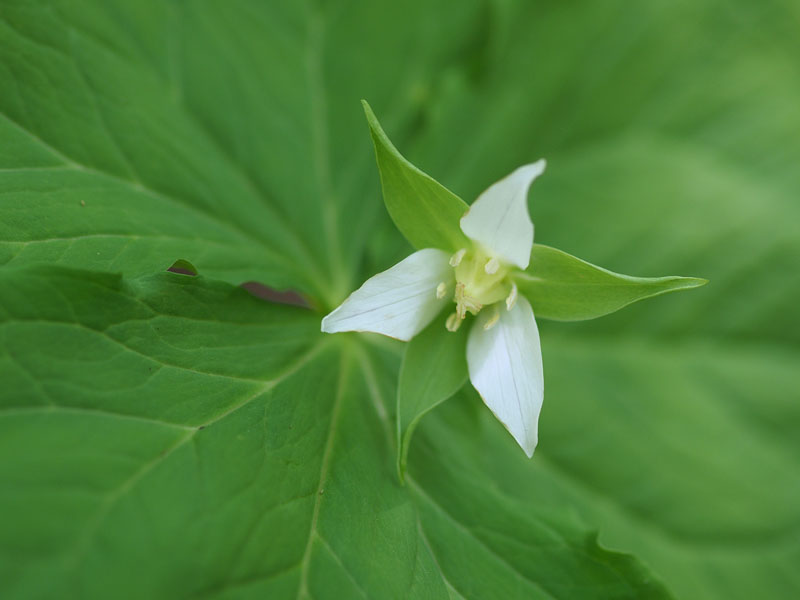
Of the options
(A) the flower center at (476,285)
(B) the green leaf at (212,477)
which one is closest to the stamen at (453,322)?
(A) the flower center at (476,285)

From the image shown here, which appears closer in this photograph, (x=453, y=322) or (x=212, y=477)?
(x=212, y=477)

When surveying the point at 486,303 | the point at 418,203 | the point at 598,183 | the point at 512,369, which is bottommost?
the point at 512,369

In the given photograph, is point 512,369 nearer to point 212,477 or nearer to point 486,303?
point 486,303

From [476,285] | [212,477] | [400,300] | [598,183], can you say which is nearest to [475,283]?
[476,285]

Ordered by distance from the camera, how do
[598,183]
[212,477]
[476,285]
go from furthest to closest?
[598,183], [476,285], [212,477]

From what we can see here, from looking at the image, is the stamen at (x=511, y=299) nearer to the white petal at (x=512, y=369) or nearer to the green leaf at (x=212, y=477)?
the white petal at (x=512, y=369)

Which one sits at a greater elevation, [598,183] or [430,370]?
[598,183]

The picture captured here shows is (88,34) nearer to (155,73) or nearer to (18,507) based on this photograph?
(155,73)

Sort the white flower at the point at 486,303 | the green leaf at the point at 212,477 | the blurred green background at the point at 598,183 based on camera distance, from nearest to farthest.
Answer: the green leaf at the point at 212,477 < the white flower at the point at 486,303 < the blurred green background at the point at 598,183
